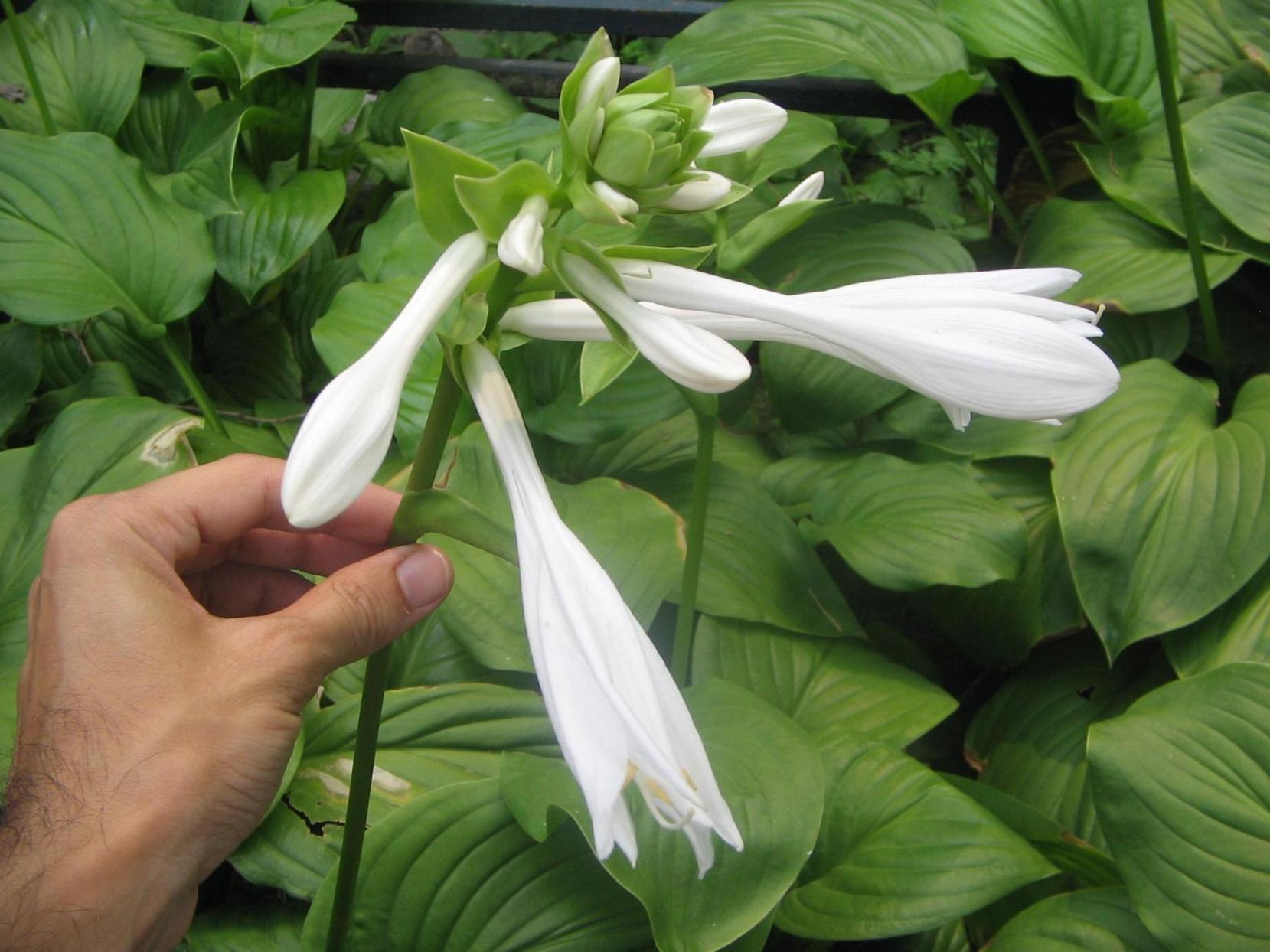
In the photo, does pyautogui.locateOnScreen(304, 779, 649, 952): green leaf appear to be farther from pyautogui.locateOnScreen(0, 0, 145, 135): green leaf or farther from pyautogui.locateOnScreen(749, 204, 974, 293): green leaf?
pyautogui.locateOnScreen(0, 0, 145, 135): green leaf

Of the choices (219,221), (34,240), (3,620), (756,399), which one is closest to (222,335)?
(219,221)

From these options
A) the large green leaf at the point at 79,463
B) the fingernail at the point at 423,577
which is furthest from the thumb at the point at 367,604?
the large green leaf at the point at 79,463

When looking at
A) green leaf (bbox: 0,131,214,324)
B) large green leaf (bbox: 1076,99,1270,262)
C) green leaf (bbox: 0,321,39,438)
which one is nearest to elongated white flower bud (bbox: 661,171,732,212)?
green leaf (bbox: 0,131,214,324)

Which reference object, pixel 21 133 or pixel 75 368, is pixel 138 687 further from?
pixel 75 368

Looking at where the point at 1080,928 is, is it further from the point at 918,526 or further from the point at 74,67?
the point at 74,67

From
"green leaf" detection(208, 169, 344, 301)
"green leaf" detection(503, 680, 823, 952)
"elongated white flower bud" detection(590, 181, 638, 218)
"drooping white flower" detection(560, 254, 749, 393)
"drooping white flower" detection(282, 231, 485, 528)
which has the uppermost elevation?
"elongated white flower bud" detection(590, 181, 638, 218)
